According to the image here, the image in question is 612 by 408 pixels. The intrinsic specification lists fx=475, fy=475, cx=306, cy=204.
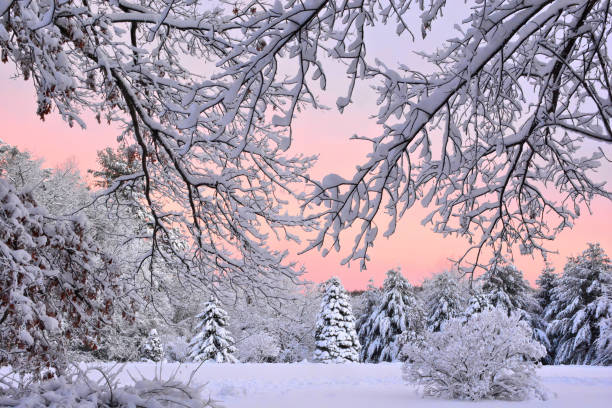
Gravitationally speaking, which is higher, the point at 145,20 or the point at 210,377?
the point at 145,20

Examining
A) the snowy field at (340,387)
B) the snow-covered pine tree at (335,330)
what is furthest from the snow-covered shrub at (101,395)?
the snow-covered pine tree at (335,330)

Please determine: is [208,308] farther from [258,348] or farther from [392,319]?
[392,319]

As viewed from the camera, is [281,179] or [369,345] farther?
[369,345]

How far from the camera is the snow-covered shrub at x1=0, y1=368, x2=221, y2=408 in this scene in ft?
7.21

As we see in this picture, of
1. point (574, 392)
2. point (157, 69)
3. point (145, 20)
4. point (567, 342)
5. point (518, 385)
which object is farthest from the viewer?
point (567, 342)

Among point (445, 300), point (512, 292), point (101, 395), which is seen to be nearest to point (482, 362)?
point (101, 395)

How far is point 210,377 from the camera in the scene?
34.0 feet

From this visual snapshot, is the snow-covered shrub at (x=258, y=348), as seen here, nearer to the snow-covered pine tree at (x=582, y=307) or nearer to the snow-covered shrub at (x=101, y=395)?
the snow-covered pine tree at (x=582, y=307)

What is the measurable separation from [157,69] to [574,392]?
10.4 m

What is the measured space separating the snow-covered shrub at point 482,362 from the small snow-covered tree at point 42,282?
607cm

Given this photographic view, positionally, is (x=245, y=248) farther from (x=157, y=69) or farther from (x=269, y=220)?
(x=157, y=69)

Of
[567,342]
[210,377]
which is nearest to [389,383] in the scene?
[210,377]

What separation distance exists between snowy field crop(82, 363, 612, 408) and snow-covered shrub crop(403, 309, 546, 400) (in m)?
0.43

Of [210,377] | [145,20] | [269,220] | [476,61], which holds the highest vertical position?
[145,20]
